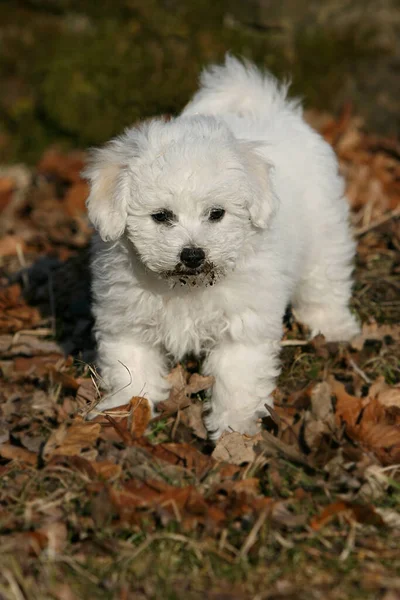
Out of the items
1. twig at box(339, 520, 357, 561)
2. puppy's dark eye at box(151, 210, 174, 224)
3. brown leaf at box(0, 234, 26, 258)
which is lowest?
brown leaf at box(0, 234, 26, 258)

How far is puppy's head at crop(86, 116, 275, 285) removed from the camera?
138 inches

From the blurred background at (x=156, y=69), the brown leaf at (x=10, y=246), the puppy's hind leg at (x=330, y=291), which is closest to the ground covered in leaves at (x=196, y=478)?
the puppy's hind leg at (x=330, y=291)

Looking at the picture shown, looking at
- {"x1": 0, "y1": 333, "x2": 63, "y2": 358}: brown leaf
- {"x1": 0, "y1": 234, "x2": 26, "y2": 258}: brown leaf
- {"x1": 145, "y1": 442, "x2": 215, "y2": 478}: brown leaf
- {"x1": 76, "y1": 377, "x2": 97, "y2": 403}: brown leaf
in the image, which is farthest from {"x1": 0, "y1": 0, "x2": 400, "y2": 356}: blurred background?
{"x1": 145, "y1": 442, "x2": 215, "y2": 478}: brown leaf

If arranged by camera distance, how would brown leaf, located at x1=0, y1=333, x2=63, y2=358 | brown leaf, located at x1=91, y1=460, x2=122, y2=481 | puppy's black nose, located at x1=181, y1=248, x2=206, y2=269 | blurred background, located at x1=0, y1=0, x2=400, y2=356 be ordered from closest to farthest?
brown leaf, located at x1=91, y1=460, x2=122, y2=481, puppy's black nose, located at x1=181, y1=248, x2=206, y2=269, brown leaf, located at x1=0, y1=333, x2=63, y2=358, blurred background, located at x1=0, y1=0, x2=400, y2=356

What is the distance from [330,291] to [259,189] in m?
1.23

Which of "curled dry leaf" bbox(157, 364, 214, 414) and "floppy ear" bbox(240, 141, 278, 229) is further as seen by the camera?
"curled dry leaf" bbox(157, 364, 214, 414)

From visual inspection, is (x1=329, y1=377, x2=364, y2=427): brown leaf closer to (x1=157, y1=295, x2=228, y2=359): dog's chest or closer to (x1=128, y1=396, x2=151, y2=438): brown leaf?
(x1=157, y1=295, x2=228, y2=359): dog's chest

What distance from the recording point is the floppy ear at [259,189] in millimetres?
3658

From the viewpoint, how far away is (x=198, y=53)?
7.34 metres

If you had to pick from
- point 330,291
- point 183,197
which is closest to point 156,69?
point 330,291

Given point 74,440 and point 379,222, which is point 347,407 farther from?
point 379,222

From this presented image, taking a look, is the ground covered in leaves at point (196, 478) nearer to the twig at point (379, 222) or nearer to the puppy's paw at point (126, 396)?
the puppy's paw at point (126, 396)

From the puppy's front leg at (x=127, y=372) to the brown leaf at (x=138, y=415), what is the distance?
0.36ft

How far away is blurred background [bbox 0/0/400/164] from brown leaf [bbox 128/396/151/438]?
3890mm
